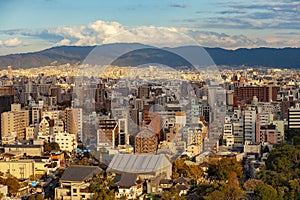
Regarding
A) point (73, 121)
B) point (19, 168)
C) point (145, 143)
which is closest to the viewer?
point (19, 168)

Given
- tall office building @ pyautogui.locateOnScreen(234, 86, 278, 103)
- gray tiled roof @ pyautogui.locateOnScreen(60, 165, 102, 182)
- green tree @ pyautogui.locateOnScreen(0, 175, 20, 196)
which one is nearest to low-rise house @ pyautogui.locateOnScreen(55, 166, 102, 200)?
gray tiled roof @ pyautogui.locateOnScreen(60, 165, 102, 182)

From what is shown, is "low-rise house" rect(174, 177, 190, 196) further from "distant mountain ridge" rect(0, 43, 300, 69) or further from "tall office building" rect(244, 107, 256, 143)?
"tall office building" rect(244, 107, 256, 143)

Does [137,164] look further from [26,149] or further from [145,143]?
[26,149]

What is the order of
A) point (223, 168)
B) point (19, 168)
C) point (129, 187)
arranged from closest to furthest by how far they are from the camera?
point (129, 187), point (223, 168), point (19, 168)

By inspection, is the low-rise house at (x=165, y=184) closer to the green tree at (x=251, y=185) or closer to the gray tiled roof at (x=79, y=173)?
the gray tiled roof at (x=79, y=173)

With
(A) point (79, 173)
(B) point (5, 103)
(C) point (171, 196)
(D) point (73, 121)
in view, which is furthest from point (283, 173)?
(B) point (5, 103)

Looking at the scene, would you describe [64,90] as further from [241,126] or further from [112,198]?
[112,198]
